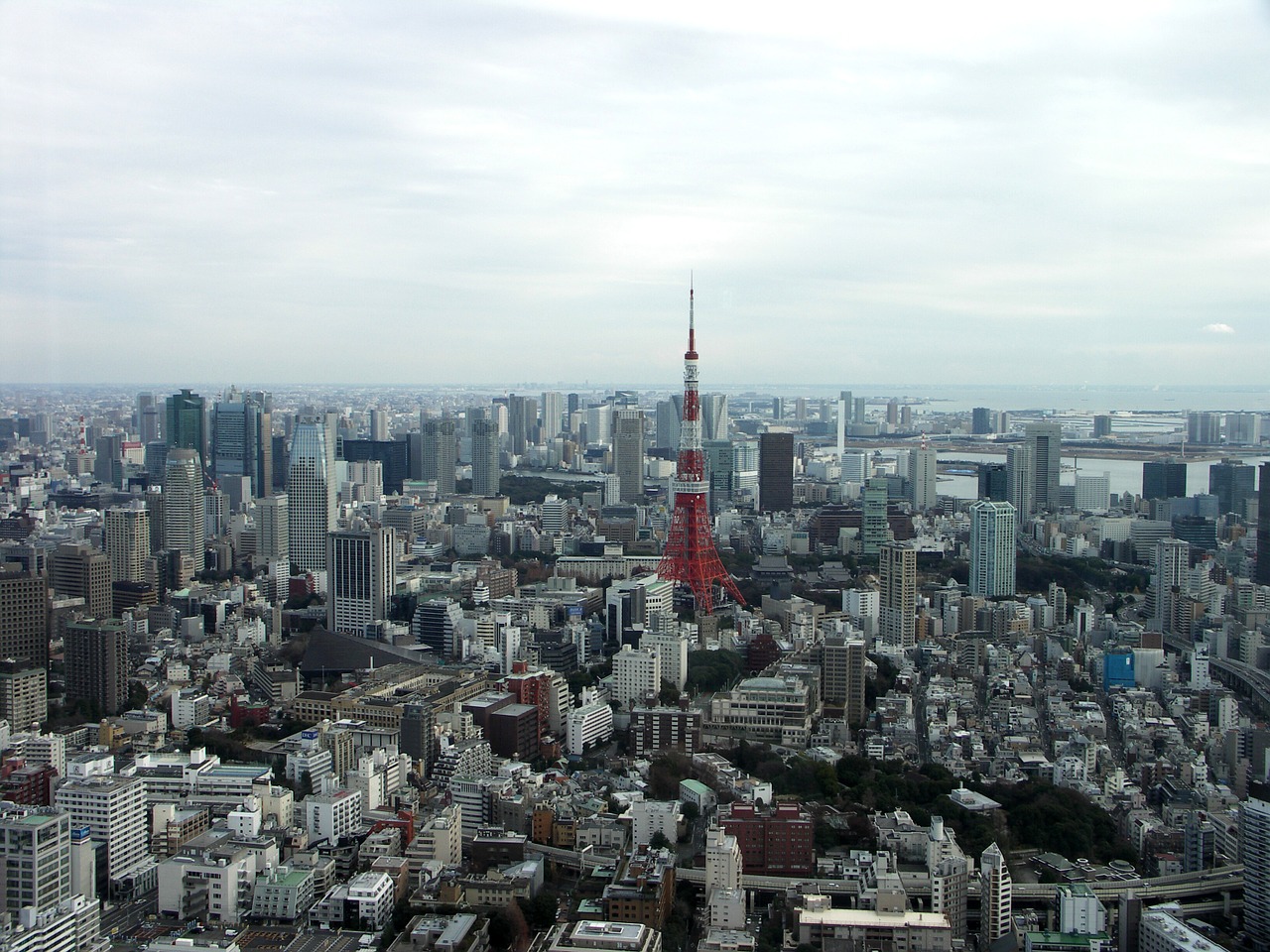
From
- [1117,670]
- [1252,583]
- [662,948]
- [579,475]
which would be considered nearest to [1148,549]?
[1252,583]

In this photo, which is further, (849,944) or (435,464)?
(435,464)

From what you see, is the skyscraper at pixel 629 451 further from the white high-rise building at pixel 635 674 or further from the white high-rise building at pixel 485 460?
the white high-rise building at pixel 635 674

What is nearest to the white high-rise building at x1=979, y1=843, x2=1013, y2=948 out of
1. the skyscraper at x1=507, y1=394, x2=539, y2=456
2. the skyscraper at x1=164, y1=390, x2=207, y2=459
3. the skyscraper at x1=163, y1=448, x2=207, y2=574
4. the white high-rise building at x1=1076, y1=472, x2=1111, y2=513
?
the skyscraper at x1=163, y1=448, x2=207, y2=574

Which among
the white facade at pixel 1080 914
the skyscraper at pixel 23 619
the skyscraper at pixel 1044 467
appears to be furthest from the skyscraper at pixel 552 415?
the white facade at pixel 1080 914

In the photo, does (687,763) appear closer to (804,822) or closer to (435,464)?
(804,822)

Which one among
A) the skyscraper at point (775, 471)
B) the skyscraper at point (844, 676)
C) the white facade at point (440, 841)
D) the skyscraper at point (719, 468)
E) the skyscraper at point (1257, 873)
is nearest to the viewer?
the skyscraper at point (1257, 873)

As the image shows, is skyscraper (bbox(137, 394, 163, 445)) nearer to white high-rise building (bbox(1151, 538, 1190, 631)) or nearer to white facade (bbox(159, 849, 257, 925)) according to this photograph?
white facade (bbox(159, 849, 257, 925))
